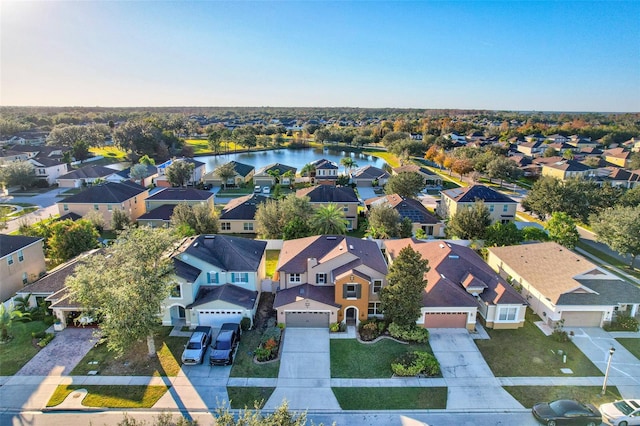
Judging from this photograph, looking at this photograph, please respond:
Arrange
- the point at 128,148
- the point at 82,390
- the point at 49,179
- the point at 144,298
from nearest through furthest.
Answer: the point at 82,390
the point at 144,298
the point at 49,179
the point at 128,148

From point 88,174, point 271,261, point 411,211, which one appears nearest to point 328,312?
point 271,261

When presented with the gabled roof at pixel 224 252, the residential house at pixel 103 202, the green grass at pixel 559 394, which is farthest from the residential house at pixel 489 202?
the residential house at pixel 103 202

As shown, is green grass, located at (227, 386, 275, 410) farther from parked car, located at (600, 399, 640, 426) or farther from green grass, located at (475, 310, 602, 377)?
parked car, located at (600, 399, 640, 426)

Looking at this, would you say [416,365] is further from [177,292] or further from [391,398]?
[177,292]

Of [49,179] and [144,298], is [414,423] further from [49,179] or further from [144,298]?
[49,179]

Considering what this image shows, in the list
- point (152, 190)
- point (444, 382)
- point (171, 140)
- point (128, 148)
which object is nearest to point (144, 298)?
point (444, 382)
